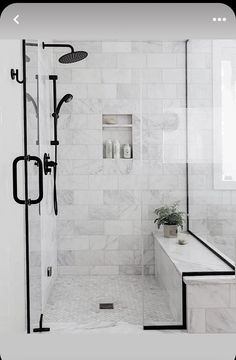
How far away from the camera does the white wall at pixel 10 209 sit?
152 centimetres

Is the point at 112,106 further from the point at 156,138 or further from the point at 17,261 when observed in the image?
the point at 17,261

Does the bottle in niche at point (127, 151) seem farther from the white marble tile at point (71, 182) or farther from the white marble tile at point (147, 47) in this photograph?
the white marble tile at point (147, 47)

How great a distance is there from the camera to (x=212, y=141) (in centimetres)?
200

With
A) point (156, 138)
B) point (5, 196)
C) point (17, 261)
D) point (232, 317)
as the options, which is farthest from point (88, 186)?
point (232, 317)

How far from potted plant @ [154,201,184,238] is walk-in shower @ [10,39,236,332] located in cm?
3

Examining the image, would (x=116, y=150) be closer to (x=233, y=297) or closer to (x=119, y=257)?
(x=119, y=257)

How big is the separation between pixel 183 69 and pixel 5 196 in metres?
1.11

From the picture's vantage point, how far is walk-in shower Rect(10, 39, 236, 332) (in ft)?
6.66

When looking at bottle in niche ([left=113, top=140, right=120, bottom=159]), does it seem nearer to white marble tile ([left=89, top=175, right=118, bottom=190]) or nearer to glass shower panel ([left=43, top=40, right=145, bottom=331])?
glass shower panel ([left=43, top=40, right=145, bottom=331])

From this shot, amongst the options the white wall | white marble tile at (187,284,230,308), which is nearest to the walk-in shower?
white marble tile at (187,284,230,308)

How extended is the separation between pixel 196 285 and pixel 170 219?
13.4 inches

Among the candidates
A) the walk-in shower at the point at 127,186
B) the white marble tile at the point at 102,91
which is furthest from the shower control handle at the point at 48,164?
the white marble tile at the point at 102,91

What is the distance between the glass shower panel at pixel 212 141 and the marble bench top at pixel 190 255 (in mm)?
51

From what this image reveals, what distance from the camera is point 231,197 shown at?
1972 millimetres
